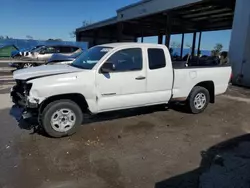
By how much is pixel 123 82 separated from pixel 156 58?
1155 mm

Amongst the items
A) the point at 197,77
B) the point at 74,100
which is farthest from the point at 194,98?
the point at 74,100

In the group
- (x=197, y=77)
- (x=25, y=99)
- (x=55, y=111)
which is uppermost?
(x=197, y=77)

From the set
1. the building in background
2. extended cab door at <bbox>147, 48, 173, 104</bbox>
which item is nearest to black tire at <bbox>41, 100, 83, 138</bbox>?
extended cab door at <bbox>147, 48, 173, 104</bbox>

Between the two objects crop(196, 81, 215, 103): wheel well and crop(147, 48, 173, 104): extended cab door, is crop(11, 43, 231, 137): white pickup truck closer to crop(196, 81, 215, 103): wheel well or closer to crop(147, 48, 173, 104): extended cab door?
crop(147, 48, 173, 104): extended cab door

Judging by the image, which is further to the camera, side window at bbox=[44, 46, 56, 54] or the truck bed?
side window at bbox=[44, 46, 56, 54]

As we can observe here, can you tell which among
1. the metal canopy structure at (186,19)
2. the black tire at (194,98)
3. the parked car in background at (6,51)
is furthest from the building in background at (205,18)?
the parked car in background at (6,51)

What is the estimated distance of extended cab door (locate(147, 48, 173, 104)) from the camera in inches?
231

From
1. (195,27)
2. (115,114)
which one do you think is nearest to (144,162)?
(115,114)

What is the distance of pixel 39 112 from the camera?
15.6ft

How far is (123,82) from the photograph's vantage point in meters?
5.43

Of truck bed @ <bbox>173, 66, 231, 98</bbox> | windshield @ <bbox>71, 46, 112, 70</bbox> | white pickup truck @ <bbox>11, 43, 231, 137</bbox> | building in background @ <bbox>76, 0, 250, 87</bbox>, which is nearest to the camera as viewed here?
white pickup truck @ <bbox>11, 43, 231, 137</bbox>

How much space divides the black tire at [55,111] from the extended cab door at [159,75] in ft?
6.00

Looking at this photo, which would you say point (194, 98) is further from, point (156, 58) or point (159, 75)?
point (156, 58)

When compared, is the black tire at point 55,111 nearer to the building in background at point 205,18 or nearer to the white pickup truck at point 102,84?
the white pickup truck at point 102,84
